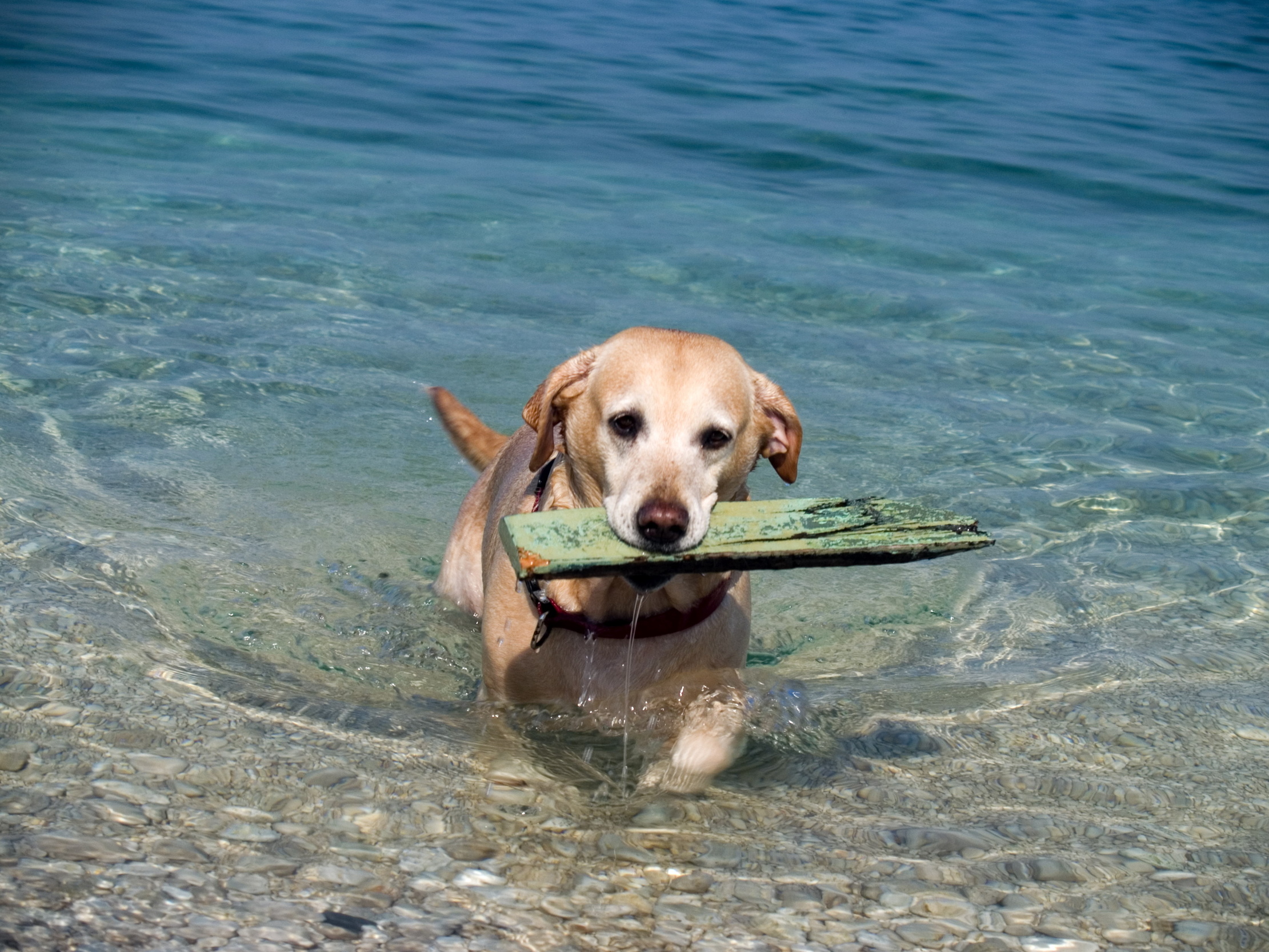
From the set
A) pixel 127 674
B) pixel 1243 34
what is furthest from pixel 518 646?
pixel 1243 34

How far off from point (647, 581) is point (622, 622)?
1.43 feet

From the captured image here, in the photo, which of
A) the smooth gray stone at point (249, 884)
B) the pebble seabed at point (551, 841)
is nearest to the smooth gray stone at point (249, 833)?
the pebble seabed at point (551, 841)

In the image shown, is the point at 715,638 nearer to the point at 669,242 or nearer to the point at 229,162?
the point at 669,242

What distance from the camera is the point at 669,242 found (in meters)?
11.4

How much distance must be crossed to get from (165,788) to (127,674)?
800mm

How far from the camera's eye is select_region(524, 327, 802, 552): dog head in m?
3.70

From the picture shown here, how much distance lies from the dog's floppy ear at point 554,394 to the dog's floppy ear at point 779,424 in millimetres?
553

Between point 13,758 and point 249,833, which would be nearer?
point 249,833

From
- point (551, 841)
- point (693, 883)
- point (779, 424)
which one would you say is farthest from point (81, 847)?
point (779, 424)

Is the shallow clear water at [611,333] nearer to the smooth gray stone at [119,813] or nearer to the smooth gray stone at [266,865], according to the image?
the smooth gray stone at [119,813]

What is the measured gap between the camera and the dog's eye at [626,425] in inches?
159

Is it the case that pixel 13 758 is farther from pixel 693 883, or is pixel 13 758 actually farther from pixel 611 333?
pixel 611 333

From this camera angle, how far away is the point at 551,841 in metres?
3.47

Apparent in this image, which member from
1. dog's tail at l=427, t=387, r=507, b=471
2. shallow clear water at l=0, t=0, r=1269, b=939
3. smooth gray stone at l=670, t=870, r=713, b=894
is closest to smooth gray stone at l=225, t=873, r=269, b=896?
smooth gray stone at l=670, t=870, r=713, b=894
